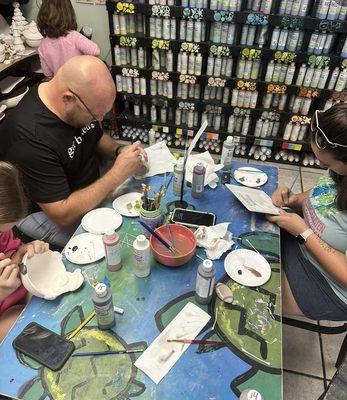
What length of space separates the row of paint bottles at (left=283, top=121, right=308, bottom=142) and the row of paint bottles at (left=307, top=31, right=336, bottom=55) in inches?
26.6

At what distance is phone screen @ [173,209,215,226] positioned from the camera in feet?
5.25

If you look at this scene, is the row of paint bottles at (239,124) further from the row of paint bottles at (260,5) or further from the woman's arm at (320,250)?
the woman's arm at (320,250)

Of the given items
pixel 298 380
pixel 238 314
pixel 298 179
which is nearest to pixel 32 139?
pixel 238 314

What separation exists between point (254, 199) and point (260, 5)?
82.6 inches

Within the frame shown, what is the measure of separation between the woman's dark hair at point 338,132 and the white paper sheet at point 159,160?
864 millimetres

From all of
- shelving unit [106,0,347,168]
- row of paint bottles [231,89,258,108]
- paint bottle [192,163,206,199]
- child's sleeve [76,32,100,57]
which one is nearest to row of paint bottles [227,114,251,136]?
shelving unit [106,0,347,168]

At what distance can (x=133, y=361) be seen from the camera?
109cm

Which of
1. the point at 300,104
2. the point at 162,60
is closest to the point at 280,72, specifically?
the point at 300,104

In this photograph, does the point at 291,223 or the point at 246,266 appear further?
the point at 291,223

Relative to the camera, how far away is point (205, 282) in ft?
3.88

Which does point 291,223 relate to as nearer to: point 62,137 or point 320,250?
point 320,250

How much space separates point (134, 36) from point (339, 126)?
247 centimetres

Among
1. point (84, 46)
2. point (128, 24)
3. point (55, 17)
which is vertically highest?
point (55, 17)

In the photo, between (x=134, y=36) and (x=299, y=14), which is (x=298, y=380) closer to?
(x=299, y=14)
